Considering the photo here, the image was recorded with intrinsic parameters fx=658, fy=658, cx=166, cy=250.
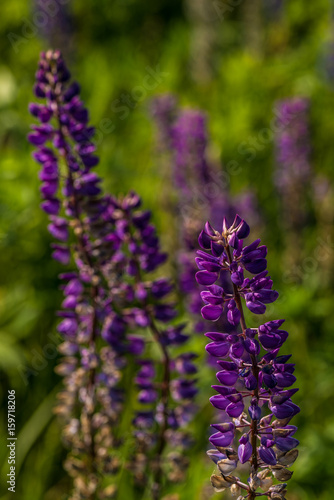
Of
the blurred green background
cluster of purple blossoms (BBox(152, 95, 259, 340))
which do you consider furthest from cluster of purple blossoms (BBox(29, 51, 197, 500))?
cluster of purple blossoms (BBox(152, 95, 259, 340))

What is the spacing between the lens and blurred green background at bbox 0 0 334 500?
3141 millimetres

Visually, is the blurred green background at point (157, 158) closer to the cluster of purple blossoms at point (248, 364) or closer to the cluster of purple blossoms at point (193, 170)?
the cluster of purple blossoms at point (193, 170)

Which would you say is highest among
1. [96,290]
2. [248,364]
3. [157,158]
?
[157,158]

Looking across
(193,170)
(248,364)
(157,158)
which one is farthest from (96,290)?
(157,158)

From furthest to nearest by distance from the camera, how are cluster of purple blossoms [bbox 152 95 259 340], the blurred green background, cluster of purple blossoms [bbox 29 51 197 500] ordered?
cluster of purple blossoms [bbox 152 95 259 340] < the blurred green background < cluster of purple blossoms [bbox 29 51 197 500]

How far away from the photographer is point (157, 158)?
456 cm

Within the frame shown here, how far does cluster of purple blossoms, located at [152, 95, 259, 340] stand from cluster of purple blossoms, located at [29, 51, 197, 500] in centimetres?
128

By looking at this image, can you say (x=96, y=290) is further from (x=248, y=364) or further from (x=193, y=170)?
(x=193, y=170)

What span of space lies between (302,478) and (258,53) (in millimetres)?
4790

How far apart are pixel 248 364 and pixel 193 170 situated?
2.66 m

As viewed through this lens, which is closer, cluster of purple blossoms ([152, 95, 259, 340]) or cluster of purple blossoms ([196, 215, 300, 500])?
cluster of purple blossoms ([196, 215, 300, 500])

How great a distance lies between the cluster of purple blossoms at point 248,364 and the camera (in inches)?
50.6

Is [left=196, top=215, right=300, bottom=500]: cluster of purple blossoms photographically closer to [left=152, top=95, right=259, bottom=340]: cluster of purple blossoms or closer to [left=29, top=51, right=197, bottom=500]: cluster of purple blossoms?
[left=29, top=51, right=197, bottom=500]: cluster of purple blossoms

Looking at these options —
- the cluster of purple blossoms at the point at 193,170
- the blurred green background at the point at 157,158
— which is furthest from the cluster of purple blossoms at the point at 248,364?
the cluster of purple blossoms at the point at 193,170
